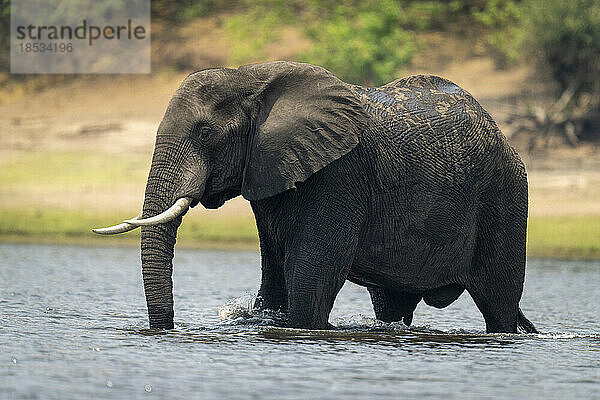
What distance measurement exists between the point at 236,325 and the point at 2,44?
21.6m

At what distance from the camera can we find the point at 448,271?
9.48 metres

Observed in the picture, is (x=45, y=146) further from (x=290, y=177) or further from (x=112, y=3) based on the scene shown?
(x=290, y=177)

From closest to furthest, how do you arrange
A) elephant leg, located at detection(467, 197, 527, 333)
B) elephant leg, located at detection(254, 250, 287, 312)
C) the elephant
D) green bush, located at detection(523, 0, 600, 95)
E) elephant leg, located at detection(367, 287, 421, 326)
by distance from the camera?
the elephant → elephant leg, located at detection(254, 250, 287, 312) → elephant leg, located at detection(467, 197, 527, 333) → elephant leg, located at detection(367, 287, 421, 326) → green bush, located at detection(523, 0, 600, 95)

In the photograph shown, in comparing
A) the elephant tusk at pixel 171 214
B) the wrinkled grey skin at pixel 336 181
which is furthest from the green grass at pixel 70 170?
the elephant tusk at pixel 171 214

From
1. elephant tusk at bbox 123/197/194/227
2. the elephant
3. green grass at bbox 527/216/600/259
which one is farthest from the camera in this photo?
green grass at bbox 527/216/600/259

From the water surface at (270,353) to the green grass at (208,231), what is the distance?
224 inches

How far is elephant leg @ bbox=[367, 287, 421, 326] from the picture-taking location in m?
10.1

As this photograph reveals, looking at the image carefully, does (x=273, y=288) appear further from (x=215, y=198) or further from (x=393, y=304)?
(x=393, y=304)

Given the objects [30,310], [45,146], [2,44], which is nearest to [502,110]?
[45,146]

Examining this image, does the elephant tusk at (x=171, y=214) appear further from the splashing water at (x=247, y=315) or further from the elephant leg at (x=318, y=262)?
the splashing water at (x=247, y=315)

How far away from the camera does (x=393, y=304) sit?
399 inches

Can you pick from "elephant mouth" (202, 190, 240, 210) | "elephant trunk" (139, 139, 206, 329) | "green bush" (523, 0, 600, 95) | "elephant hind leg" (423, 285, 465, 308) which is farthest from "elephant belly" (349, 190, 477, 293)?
"green bush" (523, 0, 600, 95)

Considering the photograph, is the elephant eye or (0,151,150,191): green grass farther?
(0,151,150,191): green grass

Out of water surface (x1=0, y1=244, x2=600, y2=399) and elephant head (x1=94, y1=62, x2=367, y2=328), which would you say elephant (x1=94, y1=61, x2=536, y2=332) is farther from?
water surface (x1=0, y1=244, x2=600, y2=399)
